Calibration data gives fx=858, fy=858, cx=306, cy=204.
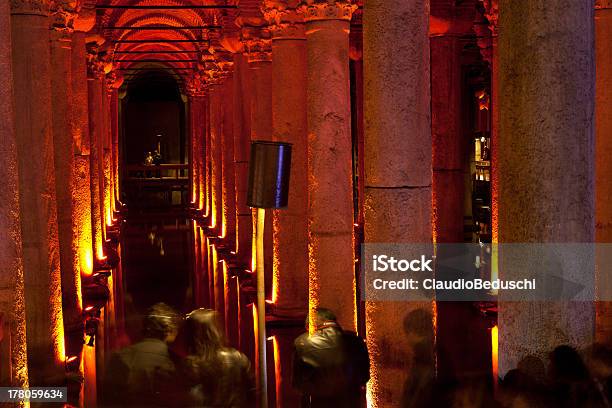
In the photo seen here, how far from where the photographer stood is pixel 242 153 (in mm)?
16406

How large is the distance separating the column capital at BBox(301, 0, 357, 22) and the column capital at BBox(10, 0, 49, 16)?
2.60 metres

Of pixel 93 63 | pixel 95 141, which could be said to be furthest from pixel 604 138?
pixel 93 63

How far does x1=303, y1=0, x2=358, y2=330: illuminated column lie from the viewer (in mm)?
8617

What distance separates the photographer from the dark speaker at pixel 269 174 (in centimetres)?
473

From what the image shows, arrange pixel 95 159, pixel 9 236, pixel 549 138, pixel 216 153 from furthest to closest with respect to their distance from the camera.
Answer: pixel 216 153, pixel 95 159, pixel 9 236, pixel 549 138

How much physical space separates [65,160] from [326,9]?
159 inches

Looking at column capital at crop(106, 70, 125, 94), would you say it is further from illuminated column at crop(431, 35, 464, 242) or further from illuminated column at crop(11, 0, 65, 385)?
illuminated column at crop(11, 0, 65, 385)

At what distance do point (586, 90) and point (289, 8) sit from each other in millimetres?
7246

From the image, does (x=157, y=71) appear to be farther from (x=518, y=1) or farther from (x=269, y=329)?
(x=518, y=1)

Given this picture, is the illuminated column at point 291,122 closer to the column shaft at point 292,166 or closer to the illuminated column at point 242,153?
the column shaft at point 292,166

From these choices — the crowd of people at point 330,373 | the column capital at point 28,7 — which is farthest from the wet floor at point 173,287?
the column capital at point 28,7

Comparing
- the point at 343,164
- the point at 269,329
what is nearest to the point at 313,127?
the point at 343,164

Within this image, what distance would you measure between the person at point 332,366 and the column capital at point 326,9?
12.4 ft

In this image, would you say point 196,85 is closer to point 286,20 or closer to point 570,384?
point 286,20
